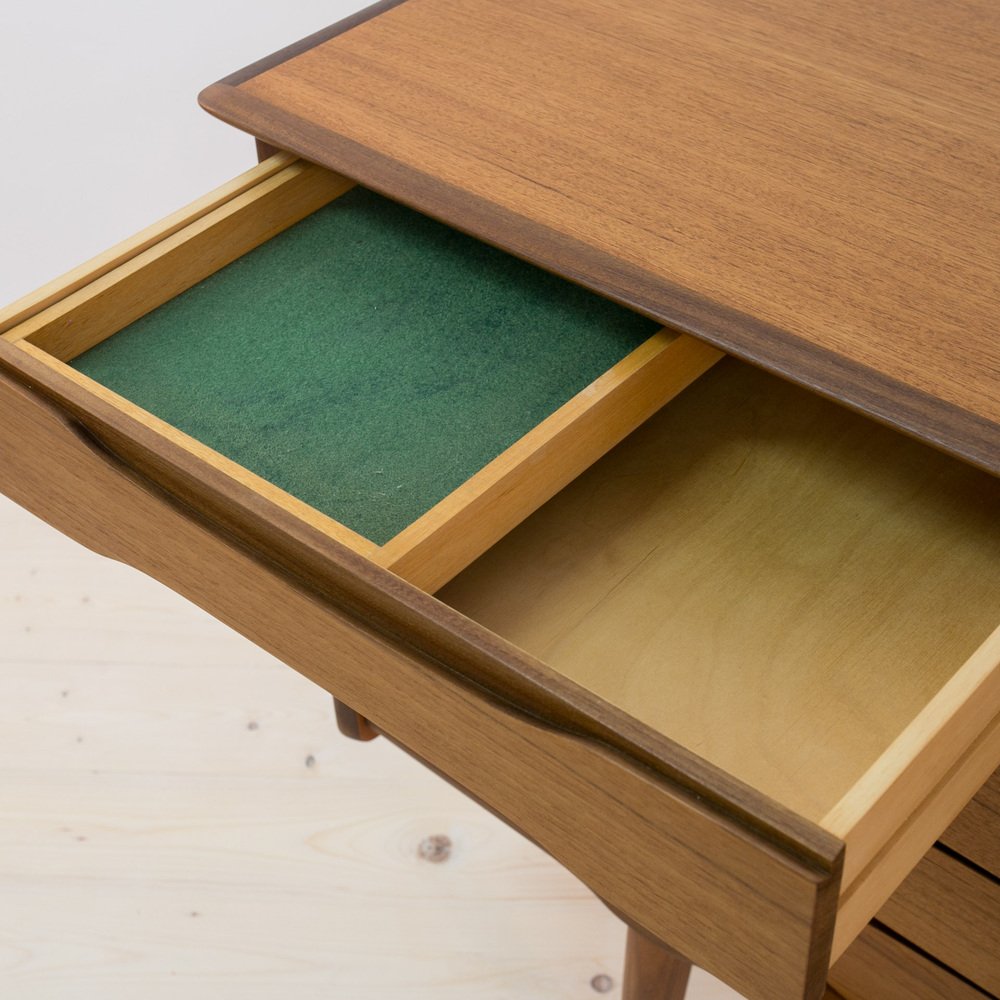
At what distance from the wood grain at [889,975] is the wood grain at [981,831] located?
14 centimetres

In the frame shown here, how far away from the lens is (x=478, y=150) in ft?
2.59

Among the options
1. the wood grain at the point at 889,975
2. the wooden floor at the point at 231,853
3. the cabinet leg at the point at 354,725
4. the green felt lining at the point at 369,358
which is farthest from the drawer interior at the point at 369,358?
the wooden floor at the point at 231,853

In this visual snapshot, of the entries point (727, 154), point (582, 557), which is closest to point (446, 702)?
point (582, 557)

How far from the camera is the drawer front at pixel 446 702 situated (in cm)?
53

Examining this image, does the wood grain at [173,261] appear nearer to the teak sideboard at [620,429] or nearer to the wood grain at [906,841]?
the teak sideboard at [620,429]

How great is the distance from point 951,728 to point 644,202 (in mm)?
314

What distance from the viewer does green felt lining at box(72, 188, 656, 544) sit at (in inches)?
28.9

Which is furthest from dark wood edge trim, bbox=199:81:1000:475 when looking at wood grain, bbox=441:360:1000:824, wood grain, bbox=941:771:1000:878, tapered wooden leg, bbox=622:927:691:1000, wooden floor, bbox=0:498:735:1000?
wooden floor, bbox=0:498:735:1000

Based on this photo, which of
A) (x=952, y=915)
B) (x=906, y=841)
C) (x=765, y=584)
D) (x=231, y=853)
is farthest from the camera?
(x=231, y=853)

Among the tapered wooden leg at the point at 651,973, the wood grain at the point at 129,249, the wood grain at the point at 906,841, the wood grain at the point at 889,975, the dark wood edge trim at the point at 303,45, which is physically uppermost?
the dark wood edge trim at the point at 303,45

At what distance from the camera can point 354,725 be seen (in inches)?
33.1

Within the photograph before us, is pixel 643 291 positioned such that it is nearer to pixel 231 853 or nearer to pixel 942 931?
pixel 942 931

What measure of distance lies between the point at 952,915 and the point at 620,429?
0.39 meters

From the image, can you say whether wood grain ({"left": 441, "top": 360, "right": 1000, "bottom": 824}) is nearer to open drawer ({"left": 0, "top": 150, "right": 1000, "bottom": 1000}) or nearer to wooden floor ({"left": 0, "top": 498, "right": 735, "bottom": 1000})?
open drawer ({"left": 0, "top": 150, "right": 1000, "bottom": 1000})
